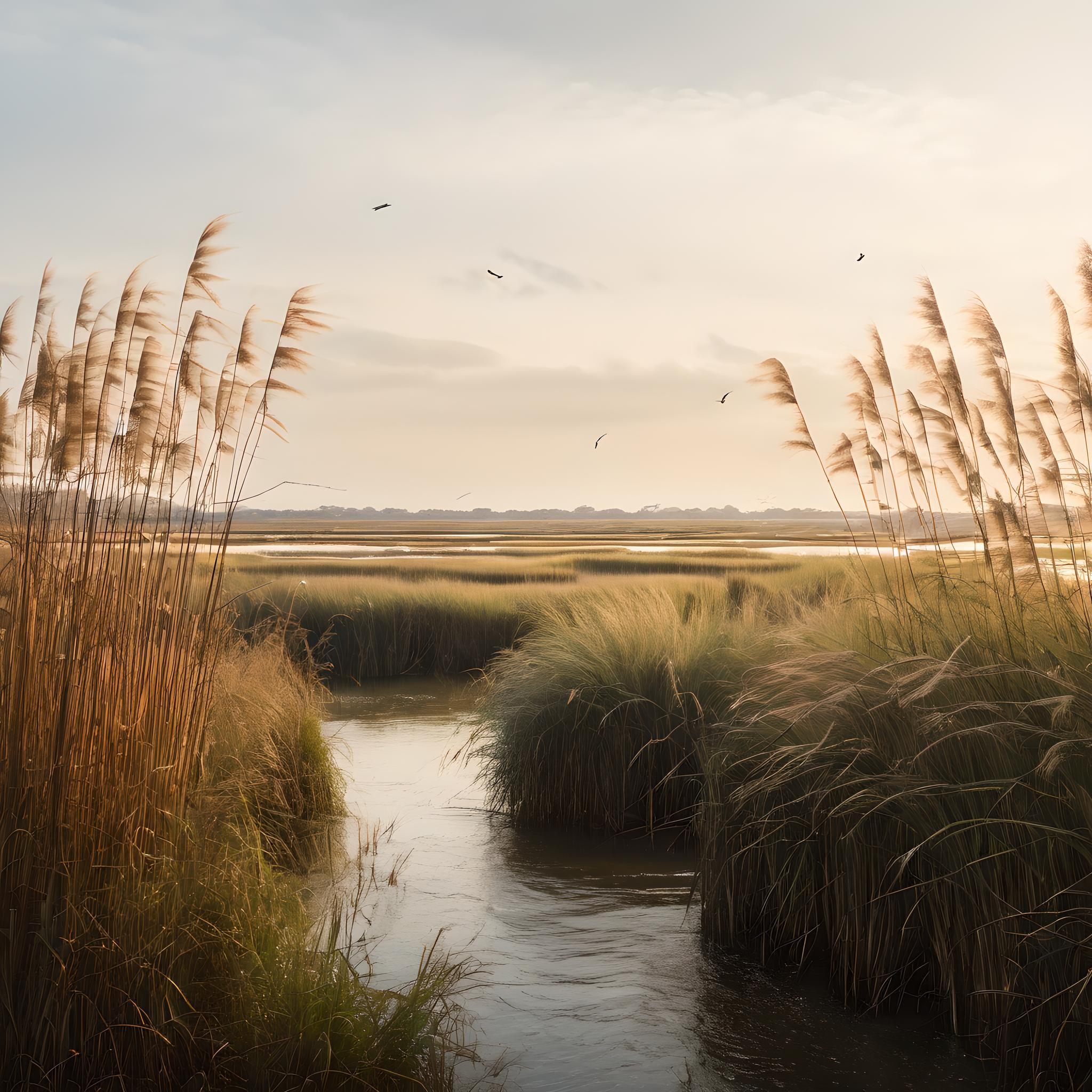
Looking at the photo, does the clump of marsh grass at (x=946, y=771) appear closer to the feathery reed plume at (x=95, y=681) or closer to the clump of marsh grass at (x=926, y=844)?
the clump of marsh grass at (x=926, y=844)

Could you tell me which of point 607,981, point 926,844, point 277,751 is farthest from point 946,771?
point 277,751

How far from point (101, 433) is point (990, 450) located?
4201 millimetres

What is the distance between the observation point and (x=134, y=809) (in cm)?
338

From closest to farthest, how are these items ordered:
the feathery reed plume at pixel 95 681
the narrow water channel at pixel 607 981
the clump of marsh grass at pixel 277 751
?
the feathery reed plume at pixel 95 681
the narrow water channel at pixel 607 981
the clump of marsh grass at pixel 277 751

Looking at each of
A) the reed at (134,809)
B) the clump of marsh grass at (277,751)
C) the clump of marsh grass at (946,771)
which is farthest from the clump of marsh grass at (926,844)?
the clump of marsh grass at (277,751)

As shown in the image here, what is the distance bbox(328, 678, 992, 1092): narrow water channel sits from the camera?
396cm

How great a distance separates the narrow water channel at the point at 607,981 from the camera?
396cm

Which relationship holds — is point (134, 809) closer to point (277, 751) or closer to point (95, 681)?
point (95, 681)

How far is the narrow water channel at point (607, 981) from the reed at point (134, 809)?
0.62 metres

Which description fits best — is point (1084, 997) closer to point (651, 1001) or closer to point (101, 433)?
point (651, 1001)

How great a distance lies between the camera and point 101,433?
387 centimetres

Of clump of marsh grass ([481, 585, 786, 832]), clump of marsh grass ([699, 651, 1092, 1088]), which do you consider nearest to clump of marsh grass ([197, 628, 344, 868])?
clump of marsh grass ([481, 585, 786, 832])

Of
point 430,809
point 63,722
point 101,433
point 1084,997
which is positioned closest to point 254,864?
point 63,722

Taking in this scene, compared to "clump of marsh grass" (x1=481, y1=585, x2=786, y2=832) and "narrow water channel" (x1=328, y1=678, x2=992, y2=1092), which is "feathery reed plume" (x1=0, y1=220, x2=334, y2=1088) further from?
"clump of marsh grass" (x1=481, y1=585, x2=786, y2=832)
